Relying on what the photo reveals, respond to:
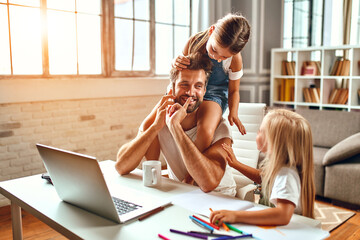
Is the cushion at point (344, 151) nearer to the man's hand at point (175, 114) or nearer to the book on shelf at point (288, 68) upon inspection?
the book on shelf at point (288, 68)

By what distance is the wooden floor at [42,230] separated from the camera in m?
2.48

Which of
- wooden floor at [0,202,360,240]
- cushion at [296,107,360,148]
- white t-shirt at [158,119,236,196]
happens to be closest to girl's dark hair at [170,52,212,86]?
white t-shirt at [158,119,236,196]

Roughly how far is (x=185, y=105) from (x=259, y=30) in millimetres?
3612

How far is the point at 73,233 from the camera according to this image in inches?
41.8

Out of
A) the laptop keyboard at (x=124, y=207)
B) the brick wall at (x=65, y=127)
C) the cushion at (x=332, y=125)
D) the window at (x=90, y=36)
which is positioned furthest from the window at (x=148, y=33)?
the laptop keyboard at (x=124, y=207)

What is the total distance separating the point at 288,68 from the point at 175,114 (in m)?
3.61

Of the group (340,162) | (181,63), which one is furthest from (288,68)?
(181,63)

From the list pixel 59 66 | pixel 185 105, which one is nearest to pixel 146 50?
pixel 59 66

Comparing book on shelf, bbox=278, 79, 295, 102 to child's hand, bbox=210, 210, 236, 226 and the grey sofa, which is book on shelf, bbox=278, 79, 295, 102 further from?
child's hand, bbox=210, 210, 236, 226

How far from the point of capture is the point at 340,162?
124 inches

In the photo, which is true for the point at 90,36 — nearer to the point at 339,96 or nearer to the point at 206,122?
the point at 206,122

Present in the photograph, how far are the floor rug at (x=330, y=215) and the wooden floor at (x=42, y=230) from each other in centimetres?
5

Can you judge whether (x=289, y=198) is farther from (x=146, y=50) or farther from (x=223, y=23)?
(x=146, y=50)

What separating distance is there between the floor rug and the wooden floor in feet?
0.15
